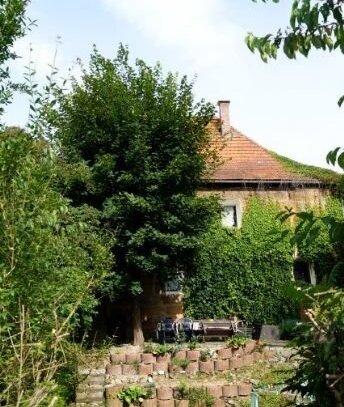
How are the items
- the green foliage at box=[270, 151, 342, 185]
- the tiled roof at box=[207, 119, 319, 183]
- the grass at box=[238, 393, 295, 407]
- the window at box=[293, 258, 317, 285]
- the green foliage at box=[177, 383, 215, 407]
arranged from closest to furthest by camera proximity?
the grass at box=[238, 393, 295, 407], the green foliage at box=[177, 383, 215, 407], the window at box=[293, 258, 317, 285], the tiled roof at box=[207, 119, 319, 183], the green foliage at box=[270, 151, 342, 185]

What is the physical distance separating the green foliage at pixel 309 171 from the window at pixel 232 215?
10.5 feet

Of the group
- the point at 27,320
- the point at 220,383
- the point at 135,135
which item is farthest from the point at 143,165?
the point at 27,320

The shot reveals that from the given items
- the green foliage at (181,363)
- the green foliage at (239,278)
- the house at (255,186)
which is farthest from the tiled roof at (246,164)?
the green foliage at (181,363)

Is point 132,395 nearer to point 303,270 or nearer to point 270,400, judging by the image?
point 270,400

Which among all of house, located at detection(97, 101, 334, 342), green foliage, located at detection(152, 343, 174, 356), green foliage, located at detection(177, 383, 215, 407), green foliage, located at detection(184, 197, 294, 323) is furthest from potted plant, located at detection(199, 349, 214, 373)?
house, located at detection(97, 101, 334, 342)

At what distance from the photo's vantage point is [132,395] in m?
11.6

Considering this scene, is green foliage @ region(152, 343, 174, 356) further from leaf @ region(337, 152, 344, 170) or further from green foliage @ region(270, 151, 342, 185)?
leaf @ region(337, 152, 344, 170)

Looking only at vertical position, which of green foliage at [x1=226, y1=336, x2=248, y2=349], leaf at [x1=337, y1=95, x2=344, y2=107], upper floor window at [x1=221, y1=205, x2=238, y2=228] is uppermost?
upper floor window at [x1=221, y1=205, x2=238, y2=228]

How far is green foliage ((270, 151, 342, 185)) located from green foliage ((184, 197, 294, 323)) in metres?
3.38

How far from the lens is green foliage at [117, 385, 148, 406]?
38.0ft

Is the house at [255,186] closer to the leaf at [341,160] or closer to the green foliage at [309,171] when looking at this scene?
the green foliage at [309,171]

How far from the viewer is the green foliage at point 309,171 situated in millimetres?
22436

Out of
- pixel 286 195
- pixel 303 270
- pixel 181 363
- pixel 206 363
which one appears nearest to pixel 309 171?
pixel 286 195

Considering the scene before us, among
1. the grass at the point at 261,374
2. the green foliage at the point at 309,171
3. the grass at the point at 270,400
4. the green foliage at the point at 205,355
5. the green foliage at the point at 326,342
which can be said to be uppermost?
the green foliage at the point at 309,171
